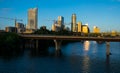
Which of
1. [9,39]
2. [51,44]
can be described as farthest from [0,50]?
[51,44]

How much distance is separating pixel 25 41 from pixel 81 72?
92.7 metres

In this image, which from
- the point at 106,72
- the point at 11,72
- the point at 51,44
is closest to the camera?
the point at 11,72

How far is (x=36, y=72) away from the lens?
179ft

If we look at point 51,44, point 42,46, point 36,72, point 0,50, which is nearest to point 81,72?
point 36,72

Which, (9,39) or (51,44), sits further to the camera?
(51,44)

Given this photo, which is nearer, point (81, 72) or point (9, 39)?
point (81, 72)

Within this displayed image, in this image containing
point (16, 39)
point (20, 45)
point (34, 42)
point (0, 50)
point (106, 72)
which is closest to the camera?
point (106, 72)

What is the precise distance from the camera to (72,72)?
55.4 metres

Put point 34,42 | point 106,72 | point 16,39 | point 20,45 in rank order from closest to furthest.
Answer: point 106,72 → point 16,39 → point 20,45 → point 34,42

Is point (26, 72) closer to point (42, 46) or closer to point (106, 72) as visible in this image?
point (106, 72)

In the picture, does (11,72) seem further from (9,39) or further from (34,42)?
(34,42)

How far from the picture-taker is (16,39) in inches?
4685

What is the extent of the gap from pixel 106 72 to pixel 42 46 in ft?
294

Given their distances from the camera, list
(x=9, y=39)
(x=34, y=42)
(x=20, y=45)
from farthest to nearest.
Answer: (x=34, y=42)
(x=20, y=45)
(x=9, y=39)
